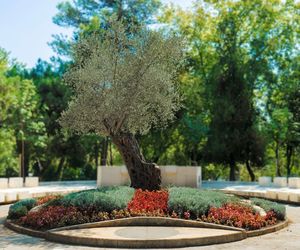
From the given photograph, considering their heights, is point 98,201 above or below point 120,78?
below

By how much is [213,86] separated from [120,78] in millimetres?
24884

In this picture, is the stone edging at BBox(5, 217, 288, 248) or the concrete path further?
the stone edging at BBox(5, 217, 288, 248)

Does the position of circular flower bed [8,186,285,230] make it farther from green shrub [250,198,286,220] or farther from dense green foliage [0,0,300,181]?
dense green foliage [0,0,300,181]

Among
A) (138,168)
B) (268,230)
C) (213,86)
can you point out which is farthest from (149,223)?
(213,86)

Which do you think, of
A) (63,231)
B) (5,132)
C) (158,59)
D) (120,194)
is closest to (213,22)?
(5,132)

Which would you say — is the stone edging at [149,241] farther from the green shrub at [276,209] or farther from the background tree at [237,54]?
the background tree at [237,54]

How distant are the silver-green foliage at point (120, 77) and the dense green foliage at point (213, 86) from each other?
19.8 meters

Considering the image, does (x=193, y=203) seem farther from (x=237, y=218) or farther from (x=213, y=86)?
(x=213, y=86)

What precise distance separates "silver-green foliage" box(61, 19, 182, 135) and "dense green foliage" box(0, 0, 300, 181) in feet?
64.8

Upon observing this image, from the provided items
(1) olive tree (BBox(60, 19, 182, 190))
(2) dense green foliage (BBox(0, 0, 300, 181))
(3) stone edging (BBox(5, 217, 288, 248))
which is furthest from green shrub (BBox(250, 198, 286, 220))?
(2) dense green foliage (BBox(0, 0, 300, 181))

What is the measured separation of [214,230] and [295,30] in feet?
115

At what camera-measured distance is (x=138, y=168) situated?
69.0ft

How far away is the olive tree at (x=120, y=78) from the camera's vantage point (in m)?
18.5

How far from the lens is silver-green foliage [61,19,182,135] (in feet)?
60.7
